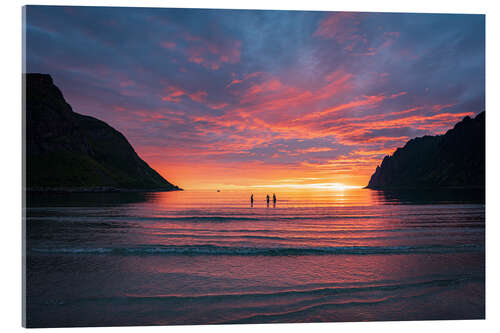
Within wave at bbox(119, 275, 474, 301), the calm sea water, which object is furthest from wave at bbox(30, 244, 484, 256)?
wave at bbox(119, 275, 474, 301)

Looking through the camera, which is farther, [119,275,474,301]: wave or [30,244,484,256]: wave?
[30,244,484,256]: wave

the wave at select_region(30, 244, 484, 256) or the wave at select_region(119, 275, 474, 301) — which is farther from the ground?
the wave at select_region(119, 275, 474, 301)

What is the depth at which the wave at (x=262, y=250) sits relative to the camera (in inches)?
432

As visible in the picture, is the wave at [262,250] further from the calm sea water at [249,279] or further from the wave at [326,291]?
the wave at [326,291]

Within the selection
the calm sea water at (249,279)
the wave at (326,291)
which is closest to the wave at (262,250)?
the calm sea water at (249,279)

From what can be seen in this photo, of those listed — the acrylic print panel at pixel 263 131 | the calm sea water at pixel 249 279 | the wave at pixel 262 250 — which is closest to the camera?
the calm sea water at pixel 249 279

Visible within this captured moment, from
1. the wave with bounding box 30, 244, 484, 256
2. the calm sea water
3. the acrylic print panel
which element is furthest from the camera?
the wave with bounding box 30, 244, 484, 256

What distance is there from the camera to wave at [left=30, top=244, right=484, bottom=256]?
36.0ft

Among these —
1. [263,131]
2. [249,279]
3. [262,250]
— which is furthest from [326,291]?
[263,131]

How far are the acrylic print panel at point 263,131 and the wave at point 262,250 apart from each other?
11 centimetres

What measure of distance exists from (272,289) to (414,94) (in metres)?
9.35

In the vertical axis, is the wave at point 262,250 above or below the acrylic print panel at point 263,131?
below

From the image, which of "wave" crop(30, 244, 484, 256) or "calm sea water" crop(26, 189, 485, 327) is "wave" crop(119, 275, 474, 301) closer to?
"calm sea water" crop(26, 189, 485, 327)

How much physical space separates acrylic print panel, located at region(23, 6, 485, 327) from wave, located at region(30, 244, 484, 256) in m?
0.11
